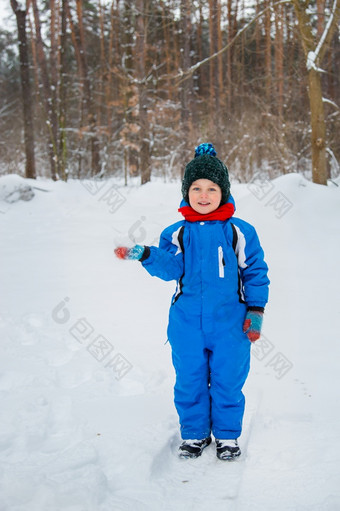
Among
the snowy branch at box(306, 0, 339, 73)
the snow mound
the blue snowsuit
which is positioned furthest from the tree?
the blue snowsuit

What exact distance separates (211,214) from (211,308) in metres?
0.44

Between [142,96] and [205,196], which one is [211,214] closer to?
[205,196]

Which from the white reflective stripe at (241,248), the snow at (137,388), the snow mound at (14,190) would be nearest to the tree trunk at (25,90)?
the snow mound at (14,190)

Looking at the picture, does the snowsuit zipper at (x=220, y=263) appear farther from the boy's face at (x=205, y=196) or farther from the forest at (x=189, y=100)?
the forest at (x=189, y=100)

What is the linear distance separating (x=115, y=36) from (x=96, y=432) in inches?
805

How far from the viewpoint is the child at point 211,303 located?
203 centimetres

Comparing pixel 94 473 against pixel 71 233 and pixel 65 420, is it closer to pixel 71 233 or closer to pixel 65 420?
pixel 65 420

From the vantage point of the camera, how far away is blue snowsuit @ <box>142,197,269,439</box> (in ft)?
6.64

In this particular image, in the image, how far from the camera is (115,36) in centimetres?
1956

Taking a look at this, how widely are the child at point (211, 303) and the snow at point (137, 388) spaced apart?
16 cm

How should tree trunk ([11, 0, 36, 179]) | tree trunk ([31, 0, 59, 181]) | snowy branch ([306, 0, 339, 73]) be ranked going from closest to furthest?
snowy branch ([306, 0, 339, 73]), tree trunk ([11, 0, 36, 179]), tree trunk ([31, 0, 59, 181])

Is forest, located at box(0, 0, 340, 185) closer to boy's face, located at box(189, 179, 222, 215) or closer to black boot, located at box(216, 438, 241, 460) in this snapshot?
boy's face, located at box(189, 179, 222, 215)

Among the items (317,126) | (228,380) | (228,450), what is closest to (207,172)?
(228,380)

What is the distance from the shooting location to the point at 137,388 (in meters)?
2.69
